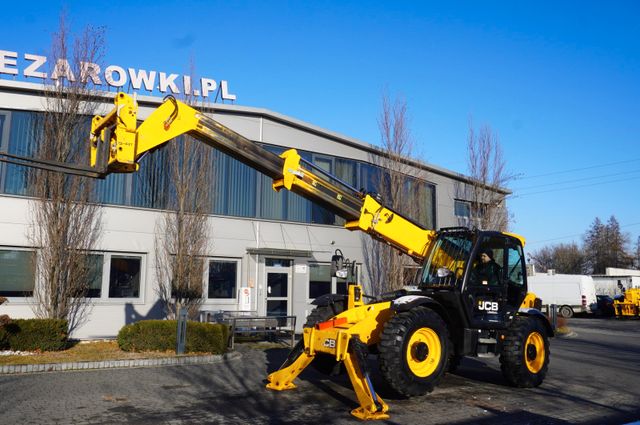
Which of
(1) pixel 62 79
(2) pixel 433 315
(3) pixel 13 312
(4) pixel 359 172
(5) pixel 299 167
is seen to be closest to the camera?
(2) pixel 433 315

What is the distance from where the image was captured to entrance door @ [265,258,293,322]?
18.2 meters

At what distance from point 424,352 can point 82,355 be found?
7.76 meters

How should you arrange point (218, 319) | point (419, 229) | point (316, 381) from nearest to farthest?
point (316, 381), point (419, 229), point (218, 319)

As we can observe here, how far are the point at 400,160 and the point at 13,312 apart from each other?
1420 cm

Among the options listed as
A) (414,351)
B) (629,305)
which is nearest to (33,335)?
(414,351)

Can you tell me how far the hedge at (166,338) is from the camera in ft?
41.2

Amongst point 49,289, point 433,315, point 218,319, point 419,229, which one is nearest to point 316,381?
point 433,315

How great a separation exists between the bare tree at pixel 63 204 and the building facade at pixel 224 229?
0.29m

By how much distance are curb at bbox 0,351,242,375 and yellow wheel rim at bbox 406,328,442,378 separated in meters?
5.57

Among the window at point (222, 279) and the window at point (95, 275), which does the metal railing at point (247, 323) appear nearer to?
the window at point (222, 279)

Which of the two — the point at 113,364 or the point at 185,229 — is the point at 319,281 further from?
the point at 113,364

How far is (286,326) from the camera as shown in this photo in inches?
717

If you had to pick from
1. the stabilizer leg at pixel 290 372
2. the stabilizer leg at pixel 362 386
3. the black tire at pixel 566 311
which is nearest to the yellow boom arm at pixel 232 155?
the stabilizer leg at pixel 290 372

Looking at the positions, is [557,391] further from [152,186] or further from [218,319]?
[152,186]
